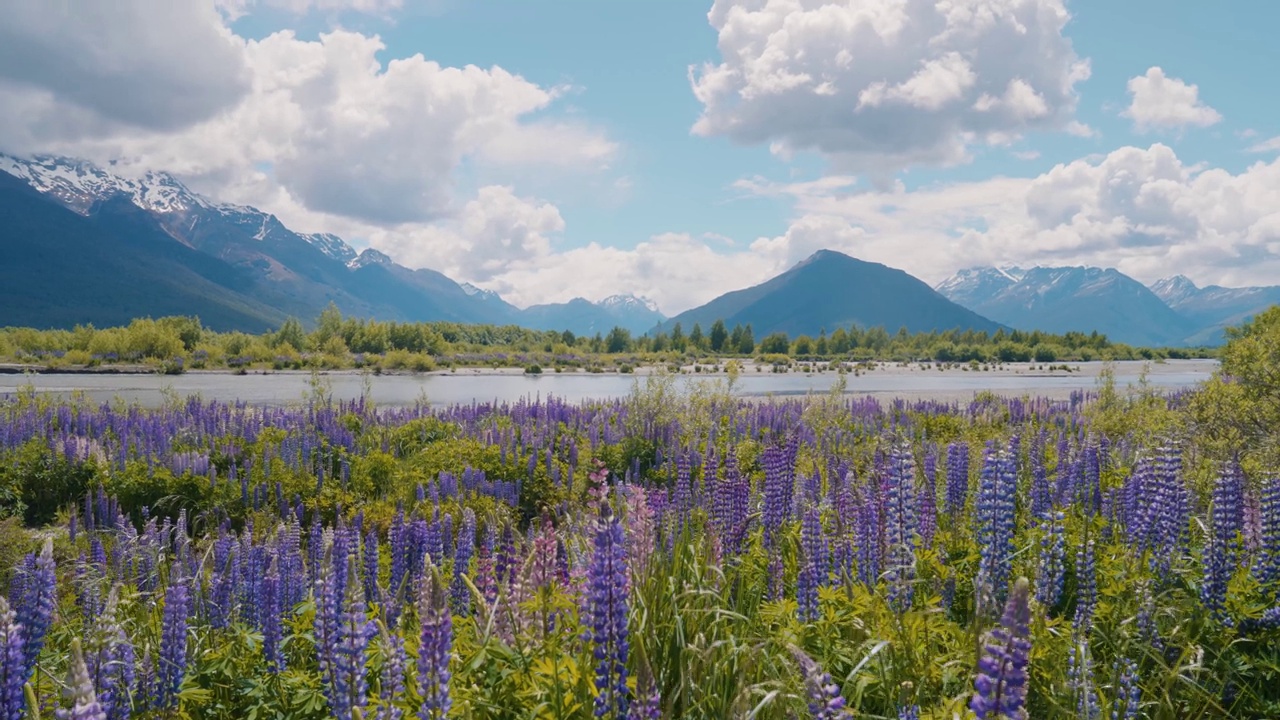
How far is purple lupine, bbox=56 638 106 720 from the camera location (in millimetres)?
2033

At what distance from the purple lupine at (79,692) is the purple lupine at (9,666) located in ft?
2.87

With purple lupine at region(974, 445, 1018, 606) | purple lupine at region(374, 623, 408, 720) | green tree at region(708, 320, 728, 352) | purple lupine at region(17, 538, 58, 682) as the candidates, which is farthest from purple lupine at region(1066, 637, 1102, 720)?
green tree at region(708, 320, 728, 352)

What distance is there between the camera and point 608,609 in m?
2.97

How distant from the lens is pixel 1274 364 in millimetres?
11094

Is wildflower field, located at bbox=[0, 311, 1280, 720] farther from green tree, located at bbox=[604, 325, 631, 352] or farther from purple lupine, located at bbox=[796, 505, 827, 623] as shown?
green tree, located at bbox=[604, 325, 631, 352]

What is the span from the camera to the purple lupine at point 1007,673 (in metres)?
2.03

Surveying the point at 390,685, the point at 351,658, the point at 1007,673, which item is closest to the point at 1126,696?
the point at 1007,673

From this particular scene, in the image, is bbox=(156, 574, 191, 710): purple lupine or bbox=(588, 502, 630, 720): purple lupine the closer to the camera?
bbox=(588, 502, 630, 720): purple lupine

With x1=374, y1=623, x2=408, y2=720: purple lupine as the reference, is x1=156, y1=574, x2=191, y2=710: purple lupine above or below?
below

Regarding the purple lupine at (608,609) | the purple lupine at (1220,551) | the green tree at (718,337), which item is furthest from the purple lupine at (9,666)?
the green tree at (718,337)

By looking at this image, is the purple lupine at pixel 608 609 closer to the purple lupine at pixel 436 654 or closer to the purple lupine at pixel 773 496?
the purple lupine at pixel 436 654

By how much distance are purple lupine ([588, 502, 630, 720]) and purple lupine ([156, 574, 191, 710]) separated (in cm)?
252

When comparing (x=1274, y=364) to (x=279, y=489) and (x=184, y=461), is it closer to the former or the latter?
(x=279, y=489)

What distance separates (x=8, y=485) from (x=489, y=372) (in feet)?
196
